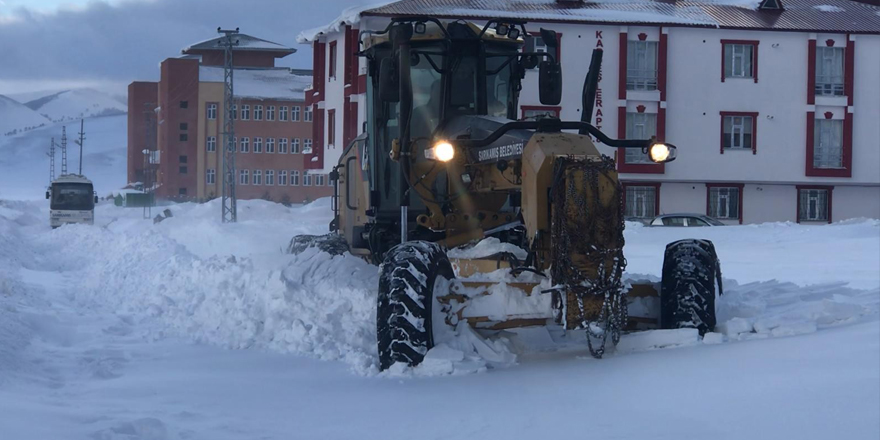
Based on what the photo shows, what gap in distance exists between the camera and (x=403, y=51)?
969 cm

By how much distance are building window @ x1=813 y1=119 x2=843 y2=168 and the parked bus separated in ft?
110

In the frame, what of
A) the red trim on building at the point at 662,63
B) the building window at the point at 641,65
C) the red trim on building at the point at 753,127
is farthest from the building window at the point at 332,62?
the red trim on building at the point at 753,127

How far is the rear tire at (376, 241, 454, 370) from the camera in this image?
8.43 metres

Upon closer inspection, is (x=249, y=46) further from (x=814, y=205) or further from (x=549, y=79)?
(x=549, y=79)

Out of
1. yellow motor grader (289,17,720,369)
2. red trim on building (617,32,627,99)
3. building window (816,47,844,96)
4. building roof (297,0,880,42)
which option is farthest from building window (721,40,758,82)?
yellow motor grader (289,17,720,369)

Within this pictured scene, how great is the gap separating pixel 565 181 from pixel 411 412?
217 centimetres

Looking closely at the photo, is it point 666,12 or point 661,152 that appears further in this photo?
point 666,12

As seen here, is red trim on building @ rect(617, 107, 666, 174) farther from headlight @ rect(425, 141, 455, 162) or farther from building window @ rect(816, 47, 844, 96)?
headlight @ rect(425, 141, 455, 162)

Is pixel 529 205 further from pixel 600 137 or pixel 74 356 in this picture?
pixel 74 356

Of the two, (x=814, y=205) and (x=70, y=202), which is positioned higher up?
(x=814, y=205)

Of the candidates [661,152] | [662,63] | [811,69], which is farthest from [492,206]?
[811,69]

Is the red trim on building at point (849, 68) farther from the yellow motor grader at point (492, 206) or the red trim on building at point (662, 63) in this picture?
the yellow motor grader at point (492, 206)

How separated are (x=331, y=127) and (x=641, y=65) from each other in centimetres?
1469

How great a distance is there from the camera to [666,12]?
4756 cm
